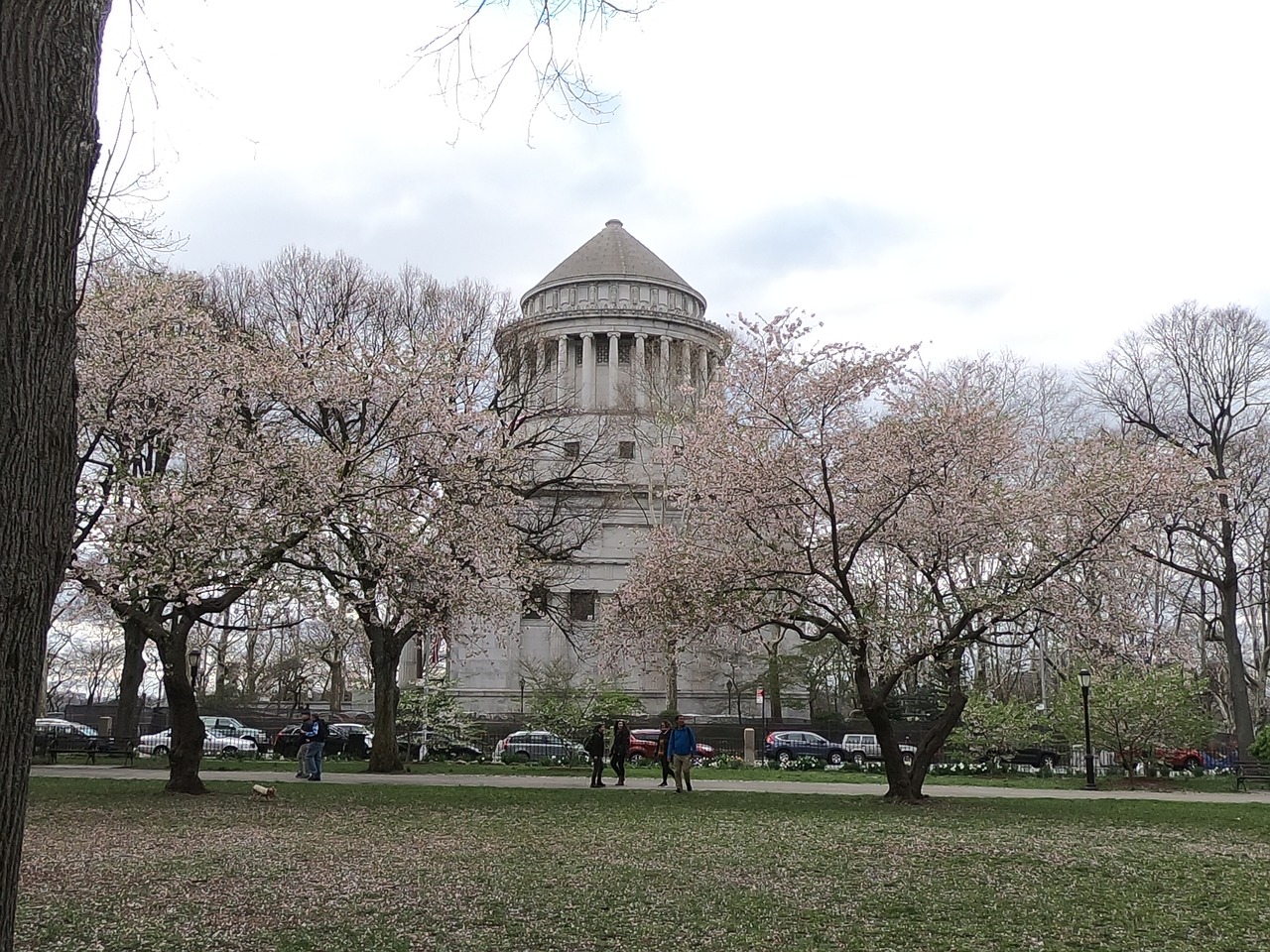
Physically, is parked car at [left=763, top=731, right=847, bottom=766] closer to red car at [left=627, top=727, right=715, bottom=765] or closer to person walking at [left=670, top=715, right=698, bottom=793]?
red car at [left=627, top=727, right=715, bottom=765]

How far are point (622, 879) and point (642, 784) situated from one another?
1618 centimetres

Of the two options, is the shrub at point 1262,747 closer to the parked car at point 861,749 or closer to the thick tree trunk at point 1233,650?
the thick tree trunk at point 1233,650

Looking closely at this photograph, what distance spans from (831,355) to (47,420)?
1970cm

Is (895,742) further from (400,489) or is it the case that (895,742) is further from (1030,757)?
(1030,757)

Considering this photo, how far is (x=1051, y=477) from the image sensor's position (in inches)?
1073

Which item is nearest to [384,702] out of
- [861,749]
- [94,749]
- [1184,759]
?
[94,749]

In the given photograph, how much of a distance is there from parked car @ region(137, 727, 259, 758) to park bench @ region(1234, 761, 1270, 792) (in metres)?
28.7

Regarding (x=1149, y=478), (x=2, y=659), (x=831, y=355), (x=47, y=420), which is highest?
(x=831, y=355)

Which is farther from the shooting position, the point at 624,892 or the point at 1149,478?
the point at 1149,478

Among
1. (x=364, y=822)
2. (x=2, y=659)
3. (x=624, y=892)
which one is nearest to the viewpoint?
(x=2, y=659)

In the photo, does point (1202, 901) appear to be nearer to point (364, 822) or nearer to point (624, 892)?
point (624, 892)

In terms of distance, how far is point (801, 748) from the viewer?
39.6 metres

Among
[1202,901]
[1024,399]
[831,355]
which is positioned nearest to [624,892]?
[1202,901]

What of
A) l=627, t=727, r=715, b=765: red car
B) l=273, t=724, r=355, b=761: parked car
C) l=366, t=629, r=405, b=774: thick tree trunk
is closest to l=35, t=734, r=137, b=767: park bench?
l=273, t=724, r=355, b=761: parked car
